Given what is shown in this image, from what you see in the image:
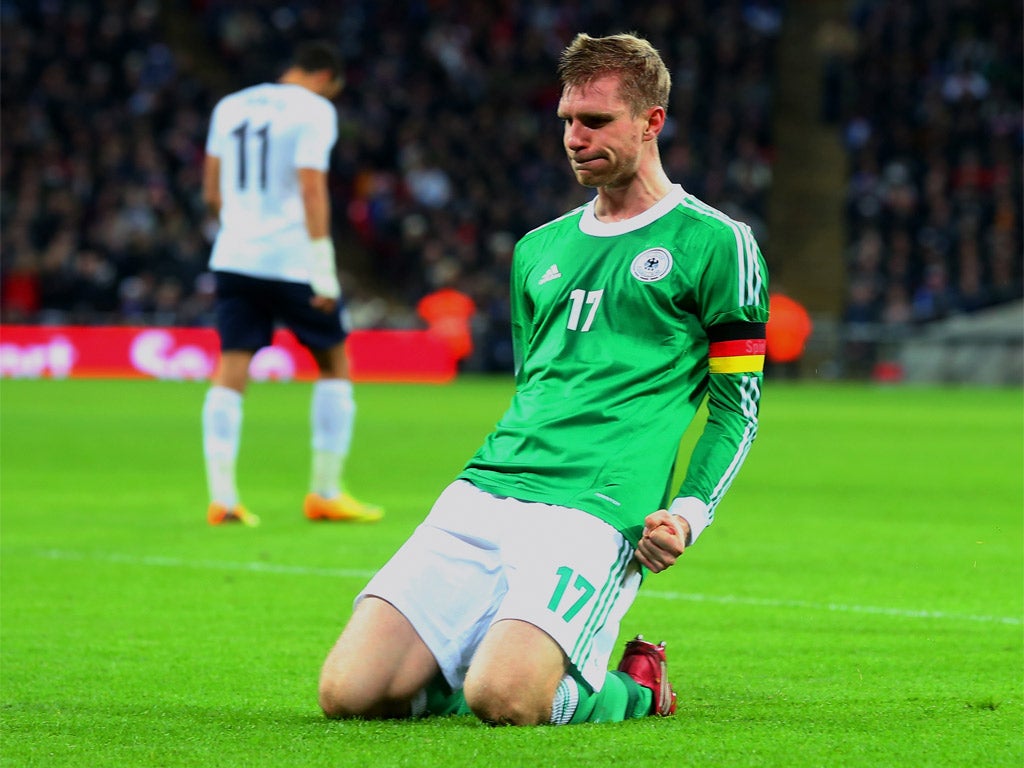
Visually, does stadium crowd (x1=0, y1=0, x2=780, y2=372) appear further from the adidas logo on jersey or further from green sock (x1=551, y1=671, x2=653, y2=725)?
green sock (x1=551, y1=671, x2=653, y2=725)

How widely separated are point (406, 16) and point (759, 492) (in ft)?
72.8

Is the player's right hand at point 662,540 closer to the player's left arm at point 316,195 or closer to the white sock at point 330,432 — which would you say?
the player's left arm at point 316,195

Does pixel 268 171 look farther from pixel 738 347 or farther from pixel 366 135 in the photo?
pixel 366 135

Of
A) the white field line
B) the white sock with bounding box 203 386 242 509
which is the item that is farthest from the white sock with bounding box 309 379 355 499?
the white field line

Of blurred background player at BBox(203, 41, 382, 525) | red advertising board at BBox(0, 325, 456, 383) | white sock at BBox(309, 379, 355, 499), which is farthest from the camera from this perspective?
red advertising board at BBox(0, 325, 456, 383)

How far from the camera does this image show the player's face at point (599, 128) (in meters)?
4.49

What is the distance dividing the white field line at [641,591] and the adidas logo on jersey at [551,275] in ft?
7.25

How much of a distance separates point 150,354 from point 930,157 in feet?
39.2

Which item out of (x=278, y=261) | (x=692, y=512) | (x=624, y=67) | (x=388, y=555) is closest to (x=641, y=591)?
(x=388, y=555)

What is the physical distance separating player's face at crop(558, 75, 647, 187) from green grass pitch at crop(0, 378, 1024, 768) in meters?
1.35

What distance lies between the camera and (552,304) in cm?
466

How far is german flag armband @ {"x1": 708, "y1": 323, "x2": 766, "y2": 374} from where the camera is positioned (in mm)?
4484

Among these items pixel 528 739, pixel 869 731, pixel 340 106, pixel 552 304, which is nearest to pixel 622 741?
pixel 528 739

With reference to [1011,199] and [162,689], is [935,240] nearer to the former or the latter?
[1011,199]
